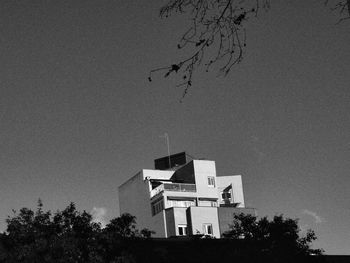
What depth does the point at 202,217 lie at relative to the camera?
2119 inches

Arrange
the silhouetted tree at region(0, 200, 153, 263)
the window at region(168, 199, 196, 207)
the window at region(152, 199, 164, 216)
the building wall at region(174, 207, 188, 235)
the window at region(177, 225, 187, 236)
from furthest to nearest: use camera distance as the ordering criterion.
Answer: the window at region(168, 199, 196, 207)
the window at region(152, 199, 164, 216)
the building wall at region(174, 207, 188, 235)
the window at region(177, 225, 187, 236)
the silhouetted tree at region(0, 200, 153, 263)

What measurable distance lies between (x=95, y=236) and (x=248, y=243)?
10.7m

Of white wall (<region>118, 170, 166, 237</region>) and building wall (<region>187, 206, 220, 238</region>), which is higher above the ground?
white wall (<region>118, 170, 166, 237</region>)

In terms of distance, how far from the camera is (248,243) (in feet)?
98.2

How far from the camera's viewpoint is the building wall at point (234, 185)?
67.1 meters

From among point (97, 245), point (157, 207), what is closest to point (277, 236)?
point (97, 245)

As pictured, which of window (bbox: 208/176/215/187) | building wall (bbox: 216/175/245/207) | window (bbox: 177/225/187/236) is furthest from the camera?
building wall (bbox: 216/175/245/207)

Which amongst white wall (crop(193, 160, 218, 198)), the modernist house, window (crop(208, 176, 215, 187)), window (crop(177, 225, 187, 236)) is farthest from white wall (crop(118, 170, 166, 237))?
window (crop(208, 176, 215, 187))

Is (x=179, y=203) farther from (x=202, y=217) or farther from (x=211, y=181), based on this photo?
(x=202, y=217)

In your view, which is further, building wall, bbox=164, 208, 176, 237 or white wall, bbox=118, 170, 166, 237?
white wall, bbox=118, 170, 166, 237

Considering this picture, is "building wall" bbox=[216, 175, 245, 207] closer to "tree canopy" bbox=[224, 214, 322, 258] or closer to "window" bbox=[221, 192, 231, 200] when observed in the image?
"window" bbox=[221, 192, 231, 200]

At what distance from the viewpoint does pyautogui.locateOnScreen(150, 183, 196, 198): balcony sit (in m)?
58.2

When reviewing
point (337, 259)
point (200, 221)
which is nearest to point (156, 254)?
point (337, 259)

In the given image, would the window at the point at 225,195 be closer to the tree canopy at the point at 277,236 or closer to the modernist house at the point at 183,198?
the modernist house at the point at 183,198
